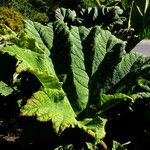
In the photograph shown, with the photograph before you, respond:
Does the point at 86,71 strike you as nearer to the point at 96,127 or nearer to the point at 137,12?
the point at 96,127

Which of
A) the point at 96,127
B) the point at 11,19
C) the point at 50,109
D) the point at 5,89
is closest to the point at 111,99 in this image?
the point at 96,127

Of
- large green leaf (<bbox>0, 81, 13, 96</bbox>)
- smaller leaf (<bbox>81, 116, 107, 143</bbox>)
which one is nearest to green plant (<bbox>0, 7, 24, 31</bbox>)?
large green leaf (<bbox>0, 81, 13, 96</bbox>)

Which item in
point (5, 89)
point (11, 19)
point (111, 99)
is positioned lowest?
point (11, 19)

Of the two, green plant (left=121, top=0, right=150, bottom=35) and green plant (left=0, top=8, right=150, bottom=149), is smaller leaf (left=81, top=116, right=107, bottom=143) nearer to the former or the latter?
green plant (left=0, top=8, right=150, bottom=149)

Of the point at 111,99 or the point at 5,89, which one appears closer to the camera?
the point at 111,99

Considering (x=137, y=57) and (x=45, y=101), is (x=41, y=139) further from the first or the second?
(x=137, y=57)

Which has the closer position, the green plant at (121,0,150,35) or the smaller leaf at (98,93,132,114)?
the smaller leaf at (98,93,132,114)

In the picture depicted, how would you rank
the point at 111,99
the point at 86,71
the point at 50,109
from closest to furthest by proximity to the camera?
the point at 50,109 < the point at 111,99 < the point at 86,71

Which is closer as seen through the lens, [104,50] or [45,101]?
[45,101]

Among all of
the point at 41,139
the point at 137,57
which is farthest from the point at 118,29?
the point at 41,139

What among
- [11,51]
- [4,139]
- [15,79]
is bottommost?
[4,139]

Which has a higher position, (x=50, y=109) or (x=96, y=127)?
(x=50, y=109)
